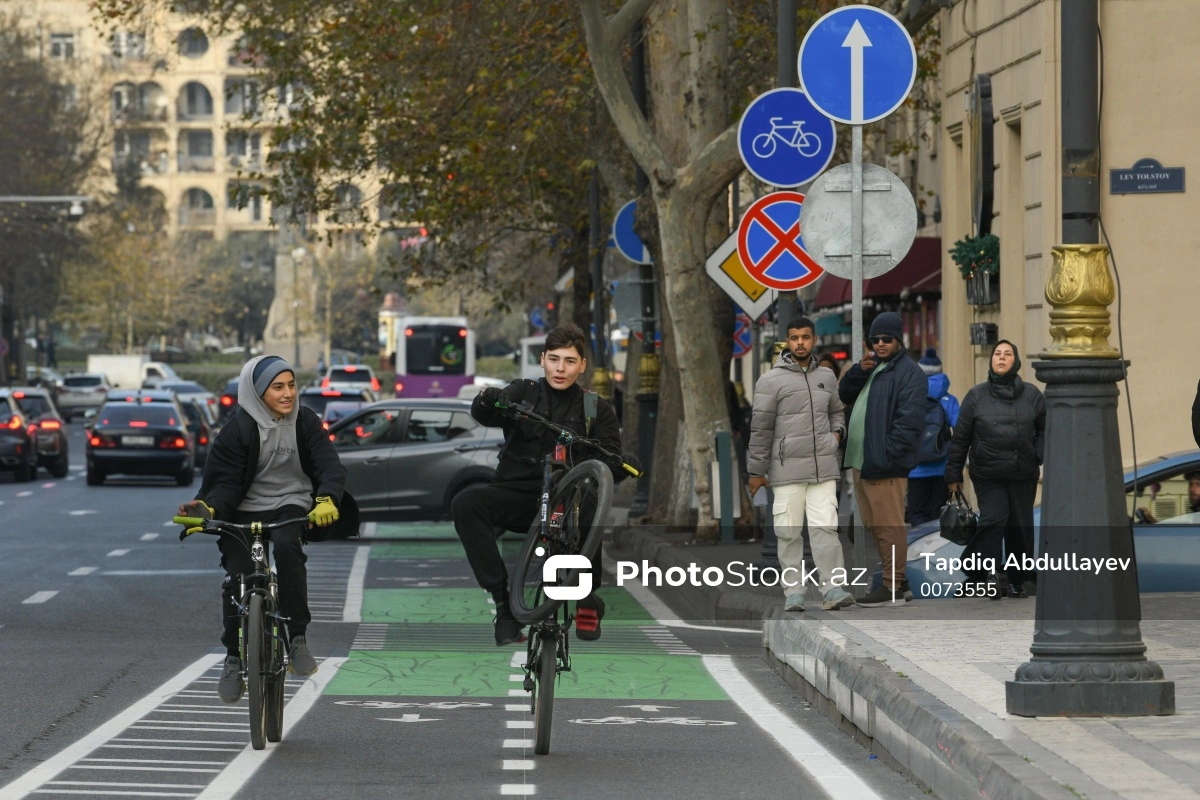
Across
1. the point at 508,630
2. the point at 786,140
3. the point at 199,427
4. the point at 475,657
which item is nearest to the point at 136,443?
the point at 199,427

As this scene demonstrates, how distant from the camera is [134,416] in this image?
38281 mm

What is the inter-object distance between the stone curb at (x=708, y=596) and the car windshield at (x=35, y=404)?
23.3 m

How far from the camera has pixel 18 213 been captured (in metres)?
63.3

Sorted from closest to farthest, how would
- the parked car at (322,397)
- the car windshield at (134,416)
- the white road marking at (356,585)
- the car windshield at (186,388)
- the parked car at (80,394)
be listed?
the white road marking at (356,585) < the car windshield at (134,416) < the parked car at (322,397) < the car windshield at (186,388) < the parked car at (80,394)

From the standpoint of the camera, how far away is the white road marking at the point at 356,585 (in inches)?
Answer: 623

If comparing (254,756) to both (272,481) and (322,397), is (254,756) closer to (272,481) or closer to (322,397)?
(272,481)

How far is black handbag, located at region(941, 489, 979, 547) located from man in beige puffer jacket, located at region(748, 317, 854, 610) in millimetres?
708

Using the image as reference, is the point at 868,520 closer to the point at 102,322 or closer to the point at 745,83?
the point at 745,83

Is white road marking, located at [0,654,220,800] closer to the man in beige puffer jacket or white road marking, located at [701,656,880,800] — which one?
white road marking, located at [701,656,880,800]

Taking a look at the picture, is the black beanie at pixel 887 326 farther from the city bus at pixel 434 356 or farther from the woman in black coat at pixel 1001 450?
the city bus at pixel 434 356

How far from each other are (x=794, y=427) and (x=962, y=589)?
1.71 metres

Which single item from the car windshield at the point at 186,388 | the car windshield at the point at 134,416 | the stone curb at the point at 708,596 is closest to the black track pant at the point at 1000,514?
the stone curb at the point at 708,596

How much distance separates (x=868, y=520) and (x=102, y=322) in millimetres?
96567

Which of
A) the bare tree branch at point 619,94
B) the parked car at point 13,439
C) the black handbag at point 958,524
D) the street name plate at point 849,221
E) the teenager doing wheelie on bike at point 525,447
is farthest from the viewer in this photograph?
the parked car at point 13,439
